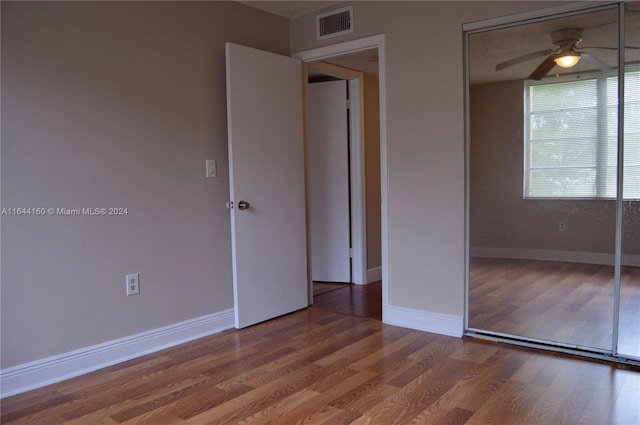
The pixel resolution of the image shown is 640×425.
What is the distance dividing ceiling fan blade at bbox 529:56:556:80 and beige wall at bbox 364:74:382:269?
6.55 feet

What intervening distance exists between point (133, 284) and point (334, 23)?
7.72 ft

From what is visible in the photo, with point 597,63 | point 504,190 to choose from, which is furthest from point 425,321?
point 597,63

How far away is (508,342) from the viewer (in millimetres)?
2953

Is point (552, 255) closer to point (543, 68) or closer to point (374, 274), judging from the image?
point (543, 68)

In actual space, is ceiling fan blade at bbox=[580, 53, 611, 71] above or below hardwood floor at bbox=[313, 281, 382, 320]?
above

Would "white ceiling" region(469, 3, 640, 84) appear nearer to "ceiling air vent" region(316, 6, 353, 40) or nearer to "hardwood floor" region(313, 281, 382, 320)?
"ceiling air vent" region(316, 6, 353, 40)

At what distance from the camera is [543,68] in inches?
111

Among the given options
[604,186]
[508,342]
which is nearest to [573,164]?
[604,186]

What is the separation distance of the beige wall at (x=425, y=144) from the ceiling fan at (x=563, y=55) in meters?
0.36

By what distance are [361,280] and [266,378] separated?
233cm

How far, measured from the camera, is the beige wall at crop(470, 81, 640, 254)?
2867 millimetres

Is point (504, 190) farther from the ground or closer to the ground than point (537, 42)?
closer to the ground

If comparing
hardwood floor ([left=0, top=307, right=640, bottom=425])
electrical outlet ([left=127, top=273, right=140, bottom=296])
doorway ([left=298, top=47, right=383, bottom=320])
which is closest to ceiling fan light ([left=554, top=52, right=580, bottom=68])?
hardwood floor ([left=0, top=307, right=640, bottom=425])

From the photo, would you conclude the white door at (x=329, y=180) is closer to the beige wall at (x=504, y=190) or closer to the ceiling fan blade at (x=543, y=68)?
the beige wall at (x=504, y=190)
